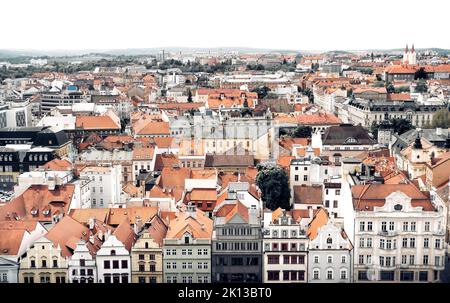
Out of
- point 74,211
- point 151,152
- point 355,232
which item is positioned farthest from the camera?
point 151,152

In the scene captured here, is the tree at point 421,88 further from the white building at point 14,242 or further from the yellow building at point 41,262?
the yellow building at point 41,262

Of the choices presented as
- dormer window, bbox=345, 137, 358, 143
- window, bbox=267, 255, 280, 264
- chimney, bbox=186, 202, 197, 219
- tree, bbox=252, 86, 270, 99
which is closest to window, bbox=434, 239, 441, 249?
window, bbox=267, 255, 280, 264

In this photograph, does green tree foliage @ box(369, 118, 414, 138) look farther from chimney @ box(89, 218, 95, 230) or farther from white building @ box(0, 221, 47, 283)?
white building @ box(0, 221, 47, 283)

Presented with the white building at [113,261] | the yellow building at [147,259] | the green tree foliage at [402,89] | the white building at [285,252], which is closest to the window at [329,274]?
the white building at [285,252]

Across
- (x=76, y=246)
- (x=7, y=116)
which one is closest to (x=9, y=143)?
(x=7, y=116)

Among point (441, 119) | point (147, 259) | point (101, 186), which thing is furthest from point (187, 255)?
point (441, 119)
